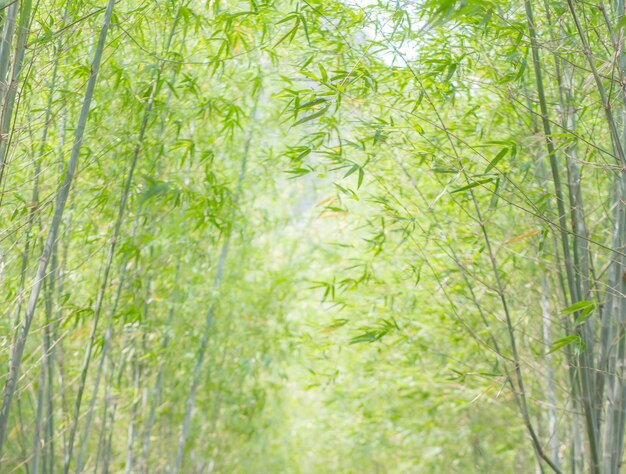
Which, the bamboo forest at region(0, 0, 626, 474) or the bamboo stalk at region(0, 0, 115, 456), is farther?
the bamboo forest at region(0, 0, 626, 474)

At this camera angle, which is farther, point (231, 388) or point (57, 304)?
point (231, 388)

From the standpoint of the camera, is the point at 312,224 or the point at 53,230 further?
the point at 312,224

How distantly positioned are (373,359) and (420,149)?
3.14 m

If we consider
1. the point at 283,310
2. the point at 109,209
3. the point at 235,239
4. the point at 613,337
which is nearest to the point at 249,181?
the point at 235,239

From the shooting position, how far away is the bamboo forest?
2404 millimetres

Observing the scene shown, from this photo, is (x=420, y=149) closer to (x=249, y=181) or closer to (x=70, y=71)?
(x=70, y=71)

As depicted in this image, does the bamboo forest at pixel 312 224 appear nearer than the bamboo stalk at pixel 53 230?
No

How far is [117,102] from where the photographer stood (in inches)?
123

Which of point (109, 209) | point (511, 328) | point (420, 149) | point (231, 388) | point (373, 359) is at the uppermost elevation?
point (420, 149)

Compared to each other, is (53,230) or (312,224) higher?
(312,224)

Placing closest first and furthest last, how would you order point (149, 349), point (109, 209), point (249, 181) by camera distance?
point (109, 209) < point (149, 349) < point (249, 181)

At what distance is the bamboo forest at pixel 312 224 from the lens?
240cm

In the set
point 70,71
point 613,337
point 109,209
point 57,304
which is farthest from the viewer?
point 109,209

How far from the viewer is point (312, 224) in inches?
296
